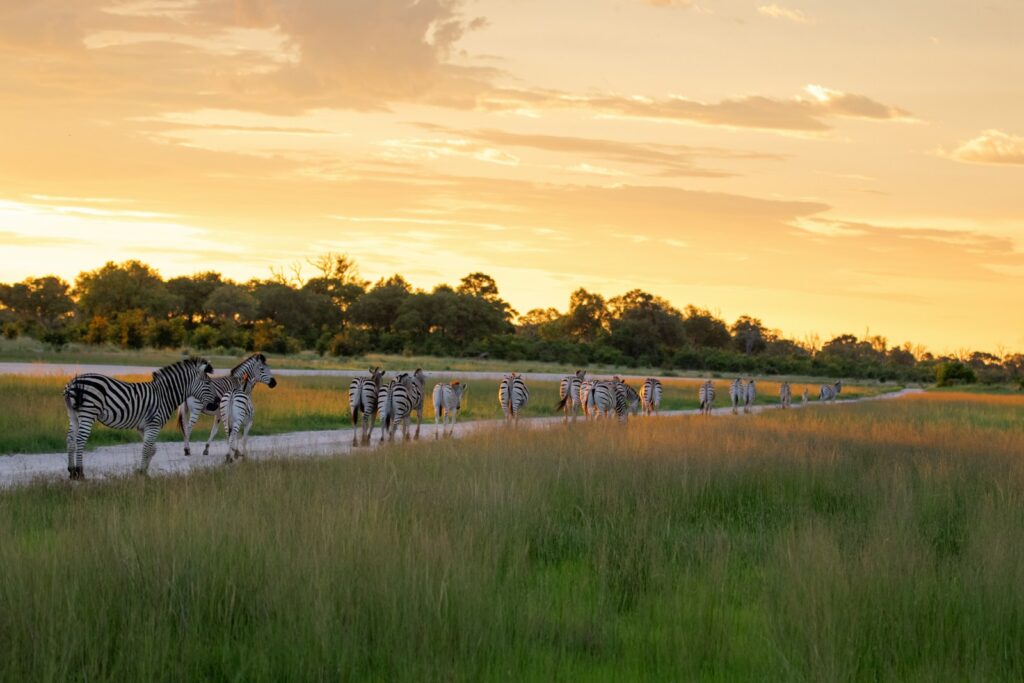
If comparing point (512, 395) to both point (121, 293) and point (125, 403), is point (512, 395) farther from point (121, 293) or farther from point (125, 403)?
point (121, 293)

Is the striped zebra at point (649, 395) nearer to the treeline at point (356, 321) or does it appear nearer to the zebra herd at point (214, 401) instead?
the zebra herd at point (214, 401)

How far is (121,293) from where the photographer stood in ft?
308

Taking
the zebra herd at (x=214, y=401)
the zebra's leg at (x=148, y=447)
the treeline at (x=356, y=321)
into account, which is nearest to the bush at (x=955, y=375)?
the treeline at (x=356, y=321)

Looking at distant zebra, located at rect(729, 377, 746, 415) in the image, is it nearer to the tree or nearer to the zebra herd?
the zebra herd

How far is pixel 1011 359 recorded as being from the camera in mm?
165375

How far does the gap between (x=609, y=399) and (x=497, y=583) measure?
2226 centimetres

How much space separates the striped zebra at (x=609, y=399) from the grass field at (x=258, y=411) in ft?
13.3

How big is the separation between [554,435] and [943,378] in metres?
106

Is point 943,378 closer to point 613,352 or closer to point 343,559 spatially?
point 613,352

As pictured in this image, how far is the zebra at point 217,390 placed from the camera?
65.0 ft

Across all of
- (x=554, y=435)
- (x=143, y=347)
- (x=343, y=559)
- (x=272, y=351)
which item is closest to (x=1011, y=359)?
(x=272, y=351)

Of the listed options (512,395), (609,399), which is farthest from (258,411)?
(609,399)

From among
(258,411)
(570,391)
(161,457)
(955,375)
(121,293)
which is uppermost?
(121,293)

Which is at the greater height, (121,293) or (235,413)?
(121,293)
